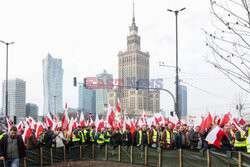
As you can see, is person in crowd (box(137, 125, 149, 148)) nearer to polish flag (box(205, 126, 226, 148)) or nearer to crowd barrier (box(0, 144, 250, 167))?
crowd barrier (box(0, 144, 250, 167))

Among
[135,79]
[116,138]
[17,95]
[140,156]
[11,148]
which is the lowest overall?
[140,156]

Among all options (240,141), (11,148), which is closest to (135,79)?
(240,141)

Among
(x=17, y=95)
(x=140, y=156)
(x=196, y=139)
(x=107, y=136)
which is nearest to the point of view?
(x=196, y=139)

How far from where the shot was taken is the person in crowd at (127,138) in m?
14.9

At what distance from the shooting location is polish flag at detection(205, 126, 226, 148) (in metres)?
10.8

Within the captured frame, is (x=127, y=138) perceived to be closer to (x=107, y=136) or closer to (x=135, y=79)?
(x=107, y=136)

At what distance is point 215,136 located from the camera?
10867mm

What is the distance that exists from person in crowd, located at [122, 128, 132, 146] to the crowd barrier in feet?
1.86

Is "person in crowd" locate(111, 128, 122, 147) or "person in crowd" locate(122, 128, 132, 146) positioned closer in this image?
"person in crowd" locate(122, 128, 132, 146)

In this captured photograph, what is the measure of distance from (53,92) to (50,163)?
188346 millimetres

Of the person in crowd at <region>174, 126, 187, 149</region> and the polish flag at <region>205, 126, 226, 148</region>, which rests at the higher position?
the polish flag at <region>205, 126, 226, 148</region>

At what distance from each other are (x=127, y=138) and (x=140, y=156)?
64.7 inches

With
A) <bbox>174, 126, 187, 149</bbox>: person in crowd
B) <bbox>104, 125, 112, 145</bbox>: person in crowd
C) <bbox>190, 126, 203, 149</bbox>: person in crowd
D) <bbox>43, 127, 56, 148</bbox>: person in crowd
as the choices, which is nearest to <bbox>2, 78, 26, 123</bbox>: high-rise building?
<bbox>43, 127, 56, 148</bbox>: person in crowd

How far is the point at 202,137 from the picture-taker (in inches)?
499
